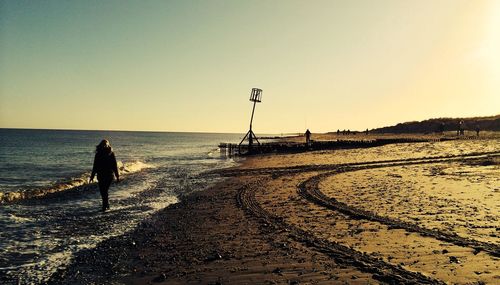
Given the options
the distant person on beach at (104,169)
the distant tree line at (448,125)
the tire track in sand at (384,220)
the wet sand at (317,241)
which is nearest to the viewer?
the wet sand at (317,241)

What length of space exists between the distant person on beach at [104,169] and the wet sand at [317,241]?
211 centimetres

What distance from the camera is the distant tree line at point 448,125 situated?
68.7 m

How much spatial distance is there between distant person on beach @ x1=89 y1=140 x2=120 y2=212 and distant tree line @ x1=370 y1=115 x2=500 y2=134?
205ft

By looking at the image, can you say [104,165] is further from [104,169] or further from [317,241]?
[317,241]

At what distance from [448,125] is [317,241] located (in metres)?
83.2

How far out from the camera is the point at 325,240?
7293 millimetres

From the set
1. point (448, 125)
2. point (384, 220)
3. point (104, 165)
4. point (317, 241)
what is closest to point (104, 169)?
point (104, 165)

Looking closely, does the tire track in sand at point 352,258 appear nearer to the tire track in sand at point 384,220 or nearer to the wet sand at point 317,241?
the wet sand at point 317,241

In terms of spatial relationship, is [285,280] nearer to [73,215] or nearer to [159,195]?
[73,215]

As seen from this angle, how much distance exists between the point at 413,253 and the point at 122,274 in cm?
515

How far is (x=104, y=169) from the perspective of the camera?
39.4 feet

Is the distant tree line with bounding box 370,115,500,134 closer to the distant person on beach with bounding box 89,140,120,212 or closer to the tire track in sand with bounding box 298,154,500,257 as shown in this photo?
the tire track in sand with bounding box 298,154,500,257

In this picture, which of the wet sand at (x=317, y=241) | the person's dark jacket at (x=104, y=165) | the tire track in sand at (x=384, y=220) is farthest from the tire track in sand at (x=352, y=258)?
the person's dark jacket at (x=104, y=165)

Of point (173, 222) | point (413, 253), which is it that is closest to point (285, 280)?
A: point (413, 253)
